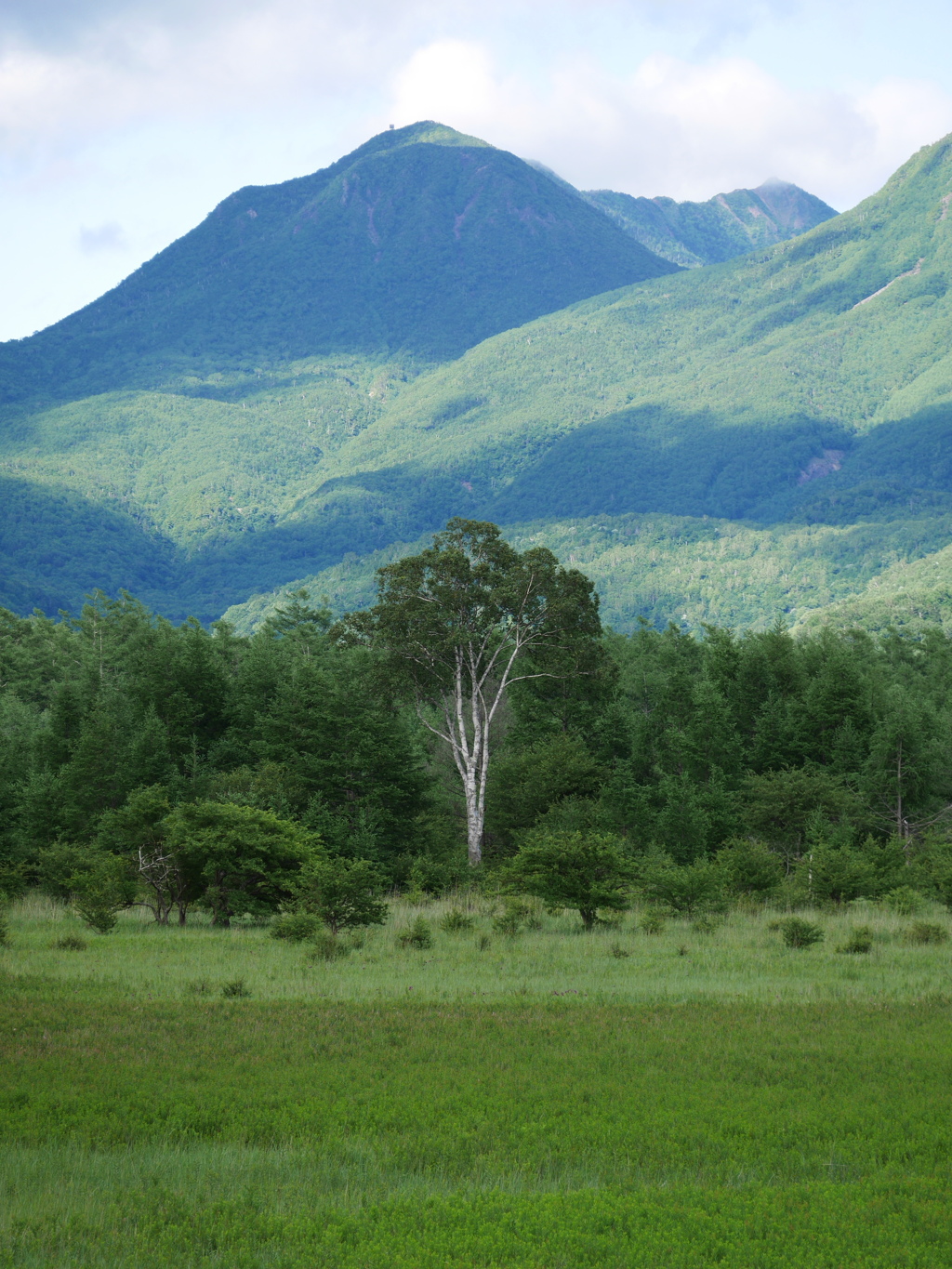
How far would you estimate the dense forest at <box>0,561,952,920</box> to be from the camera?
120 ft

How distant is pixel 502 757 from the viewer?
5238cm

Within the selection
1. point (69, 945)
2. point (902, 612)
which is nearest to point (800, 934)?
point (69, 945)

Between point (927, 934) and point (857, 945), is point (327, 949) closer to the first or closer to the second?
point (857, 945)

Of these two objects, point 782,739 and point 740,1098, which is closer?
point 740,1098

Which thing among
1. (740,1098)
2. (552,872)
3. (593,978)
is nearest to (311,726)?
(552,872)

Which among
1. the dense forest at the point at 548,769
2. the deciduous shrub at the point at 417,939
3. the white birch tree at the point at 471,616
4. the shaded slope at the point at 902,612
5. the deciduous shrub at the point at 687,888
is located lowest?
the deciduous shrub at the point at 417,939

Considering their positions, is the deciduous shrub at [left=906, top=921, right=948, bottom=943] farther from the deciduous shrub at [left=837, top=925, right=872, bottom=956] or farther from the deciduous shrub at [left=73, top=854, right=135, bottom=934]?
the deciduous shrub at [left=73, top=854, right=135, bottom=934]

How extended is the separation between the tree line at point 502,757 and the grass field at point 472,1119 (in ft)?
38.4

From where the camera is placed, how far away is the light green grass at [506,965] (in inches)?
705

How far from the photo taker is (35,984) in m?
17.8

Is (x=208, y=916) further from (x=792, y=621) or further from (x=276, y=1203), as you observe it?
(x=792, y=621)


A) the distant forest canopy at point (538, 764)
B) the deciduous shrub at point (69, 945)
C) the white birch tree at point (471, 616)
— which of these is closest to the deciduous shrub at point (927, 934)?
the distant forest canopy at point (538, 764)

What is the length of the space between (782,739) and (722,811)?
24.1 feet

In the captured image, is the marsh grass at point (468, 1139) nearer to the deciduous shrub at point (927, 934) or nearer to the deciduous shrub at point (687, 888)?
the deciduous shrub at point (927, 934)
